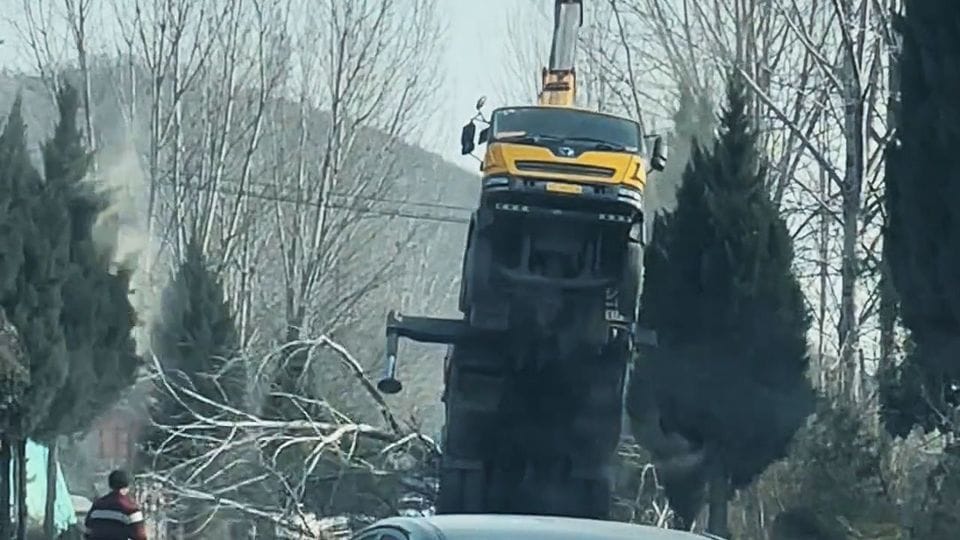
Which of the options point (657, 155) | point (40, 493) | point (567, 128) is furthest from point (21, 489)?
point (657, 155)

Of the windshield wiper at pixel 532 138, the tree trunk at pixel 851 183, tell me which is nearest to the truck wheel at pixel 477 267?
the windshield wiper at pixel 532 138

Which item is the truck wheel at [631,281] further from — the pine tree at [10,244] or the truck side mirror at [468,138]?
the pine tree at [10,244]

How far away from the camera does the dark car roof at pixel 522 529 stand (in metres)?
7.18

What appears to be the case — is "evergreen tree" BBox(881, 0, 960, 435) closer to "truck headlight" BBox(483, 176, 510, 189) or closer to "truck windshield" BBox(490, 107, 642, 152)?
"truck windshield" BBox(490, 107, 642, 152)

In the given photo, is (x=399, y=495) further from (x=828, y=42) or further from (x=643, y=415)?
(x=828, y=42)

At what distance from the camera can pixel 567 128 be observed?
66.5ft

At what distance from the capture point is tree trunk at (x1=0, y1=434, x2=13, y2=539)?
2767cm

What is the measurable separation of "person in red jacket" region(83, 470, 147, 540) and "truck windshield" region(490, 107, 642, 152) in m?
5.49

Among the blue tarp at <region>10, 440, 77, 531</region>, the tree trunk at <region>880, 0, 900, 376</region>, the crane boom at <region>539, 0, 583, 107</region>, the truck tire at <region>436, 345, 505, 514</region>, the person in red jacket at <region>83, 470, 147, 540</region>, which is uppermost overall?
the crane boom at <region>539, 0, 583, 107</region>

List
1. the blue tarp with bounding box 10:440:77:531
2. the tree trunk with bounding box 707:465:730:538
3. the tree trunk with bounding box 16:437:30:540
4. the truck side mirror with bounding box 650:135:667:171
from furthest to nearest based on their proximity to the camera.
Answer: the blue tarp with bounding box 10:440:77:531
the tree trunk with bounding box 16:437:30:540
the tree trunk with bounding box 707:465:730:538
the truck side mirror with bounding box 650:135:667:171

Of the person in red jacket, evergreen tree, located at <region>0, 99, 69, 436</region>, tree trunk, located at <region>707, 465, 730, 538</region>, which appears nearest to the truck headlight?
the person in red jacket

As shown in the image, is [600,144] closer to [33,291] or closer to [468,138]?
[468,138]

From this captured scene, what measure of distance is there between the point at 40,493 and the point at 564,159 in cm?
2036

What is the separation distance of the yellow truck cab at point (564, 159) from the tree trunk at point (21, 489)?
10.5 meters
